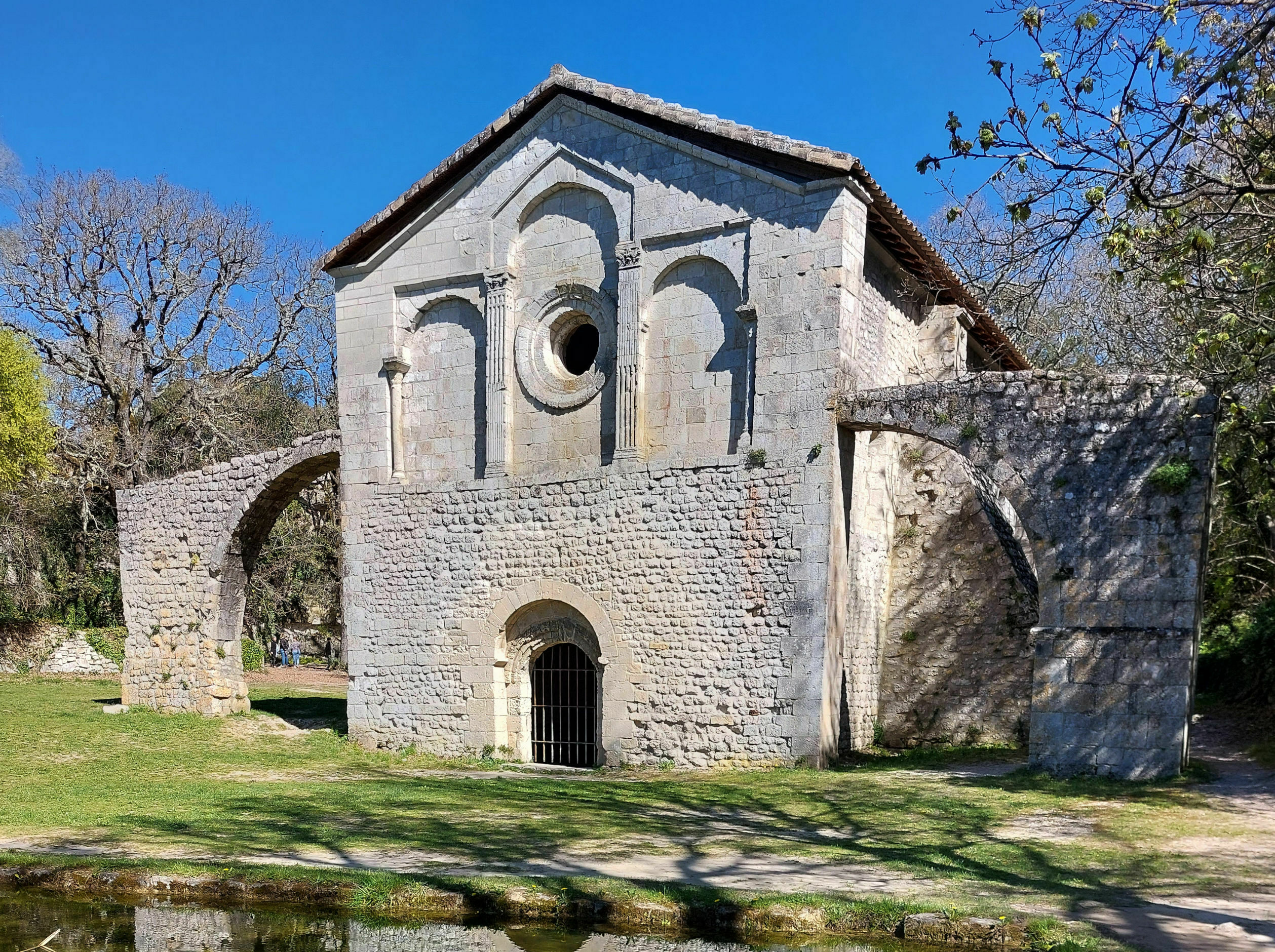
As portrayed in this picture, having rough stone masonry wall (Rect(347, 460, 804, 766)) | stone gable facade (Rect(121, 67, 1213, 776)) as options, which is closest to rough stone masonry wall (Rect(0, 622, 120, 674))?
stone gable facade (Rect(121, 67, 1213, 776))

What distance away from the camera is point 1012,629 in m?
13.8

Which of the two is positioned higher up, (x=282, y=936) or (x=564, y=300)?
(x=564, y=300)

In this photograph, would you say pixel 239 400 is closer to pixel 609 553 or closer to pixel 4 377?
pixel 4 377

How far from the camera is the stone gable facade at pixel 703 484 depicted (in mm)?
11195

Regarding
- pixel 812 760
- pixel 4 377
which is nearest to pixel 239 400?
pixel 4 377

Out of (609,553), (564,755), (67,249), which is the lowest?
(564,755)

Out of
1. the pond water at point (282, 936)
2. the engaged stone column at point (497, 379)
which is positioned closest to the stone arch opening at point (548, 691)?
the engaged stone column at point (497, 379)

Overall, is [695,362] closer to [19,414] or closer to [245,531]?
[245,531]

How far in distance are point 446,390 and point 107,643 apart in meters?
14.5

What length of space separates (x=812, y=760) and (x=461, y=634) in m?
5.10

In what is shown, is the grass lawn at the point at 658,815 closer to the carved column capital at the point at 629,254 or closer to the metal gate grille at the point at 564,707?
the metal gate grille at the point at 564,707

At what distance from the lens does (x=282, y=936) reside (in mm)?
6254

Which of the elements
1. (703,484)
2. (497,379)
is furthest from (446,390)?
(703,484)

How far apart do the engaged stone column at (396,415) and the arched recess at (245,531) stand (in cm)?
108
